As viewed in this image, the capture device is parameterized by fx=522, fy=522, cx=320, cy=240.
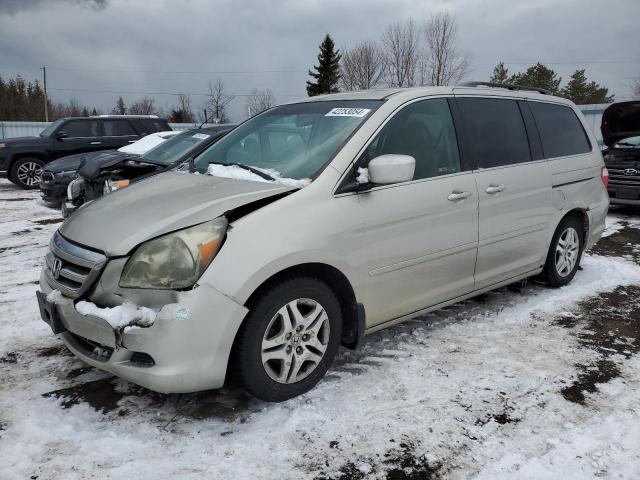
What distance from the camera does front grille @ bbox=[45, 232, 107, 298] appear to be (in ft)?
8.57

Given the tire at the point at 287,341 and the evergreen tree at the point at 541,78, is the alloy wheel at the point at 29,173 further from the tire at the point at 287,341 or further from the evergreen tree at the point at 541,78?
the evergreen tree at the point at 541,78

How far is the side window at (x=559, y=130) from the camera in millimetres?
4555

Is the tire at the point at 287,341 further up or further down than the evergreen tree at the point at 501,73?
further down

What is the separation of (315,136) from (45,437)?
88.7 inches

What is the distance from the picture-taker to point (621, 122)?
33.6 feet

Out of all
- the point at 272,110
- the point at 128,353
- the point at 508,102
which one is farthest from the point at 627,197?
the point at 128,353

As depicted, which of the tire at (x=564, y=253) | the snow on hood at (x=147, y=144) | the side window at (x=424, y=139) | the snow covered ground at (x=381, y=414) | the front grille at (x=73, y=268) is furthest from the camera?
the snow on hood at (x=147, y=144)

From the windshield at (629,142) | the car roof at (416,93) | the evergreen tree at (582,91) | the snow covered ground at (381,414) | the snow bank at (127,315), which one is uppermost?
the evergreen tree at (582,91)

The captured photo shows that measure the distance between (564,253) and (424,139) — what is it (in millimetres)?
2230

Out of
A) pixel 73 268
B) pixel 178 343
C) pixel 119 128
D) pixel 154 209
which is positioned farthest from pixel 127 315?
pixel 119 128

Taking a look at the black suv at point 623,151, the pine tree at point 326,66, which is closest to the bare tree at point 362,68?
the pine tree at point 326,66

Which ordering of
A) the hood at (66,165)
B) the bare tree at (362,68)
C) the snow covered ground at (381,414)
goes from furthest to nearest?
the bare tree at (362,68) < the hood at (66,165) < the snow covered ground at (381,414)

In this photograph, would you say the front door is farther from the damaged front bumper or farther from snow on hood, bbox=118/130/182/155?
snow on hood, bbox=118/130/182/155

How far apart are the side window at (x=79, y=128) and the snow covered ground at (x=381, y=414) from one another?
9.72m
